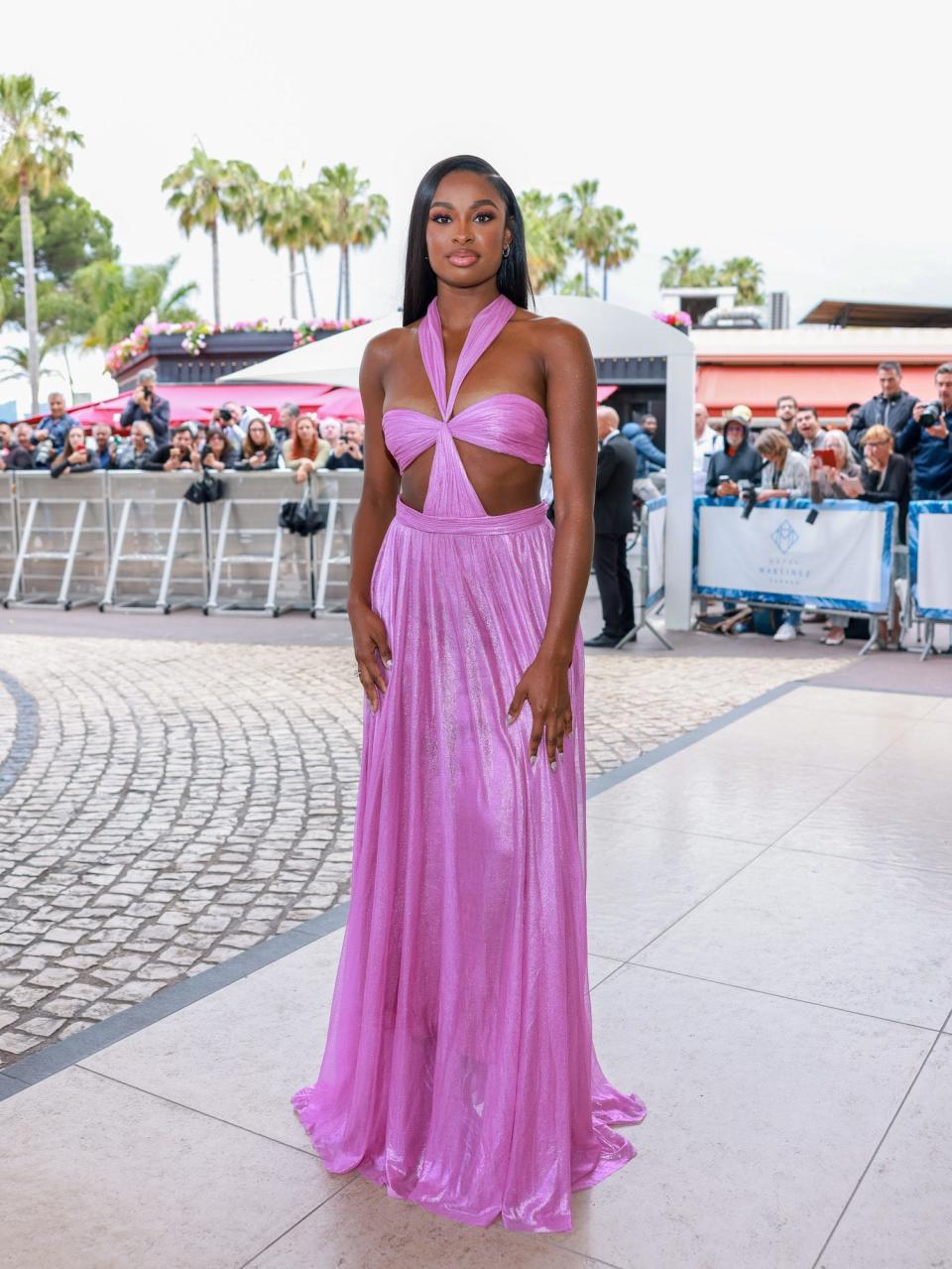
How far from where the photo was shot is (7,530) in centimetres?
1438

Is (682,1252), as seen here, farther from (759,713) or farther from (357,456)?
(357,456)

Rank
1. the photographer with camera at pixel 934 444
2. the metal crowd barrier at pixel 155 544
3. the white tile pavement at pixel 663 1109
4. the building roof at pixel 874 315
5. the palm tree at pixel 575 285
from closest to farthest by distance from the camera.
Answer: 1. the white tile pavement at pixel 663 1109
2. the photographer with camera at pixel 934 444
3. the metal crowd barrier at pixel 155 544
4. the building roof at pixel 874 315
5. the palm tree at pixel 575 285

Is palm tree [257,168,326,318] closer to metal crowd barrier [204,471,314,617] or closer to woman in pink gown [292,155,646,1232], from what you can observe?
metal crowd barrier [204,471,314,617]

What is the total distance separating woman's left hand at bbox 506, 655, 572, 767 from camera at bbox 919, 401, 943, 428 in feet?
28.2

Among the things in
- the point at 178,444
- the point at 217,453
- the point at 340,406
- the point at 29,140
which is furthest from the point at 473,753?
the point at 29,140

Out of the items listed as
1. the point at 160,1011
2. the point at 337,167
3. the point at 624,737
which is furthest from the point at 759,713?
the point at 337,167

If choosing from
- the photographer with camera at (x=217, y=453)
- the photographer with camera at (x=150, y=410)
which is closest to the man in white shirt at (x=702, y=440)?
the photographer with camera at (x=217, y=453)

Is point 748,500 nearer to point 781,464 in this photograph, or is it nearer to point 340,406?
point 781,464

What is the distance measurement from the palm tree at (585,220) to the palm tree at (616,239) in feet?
0.92

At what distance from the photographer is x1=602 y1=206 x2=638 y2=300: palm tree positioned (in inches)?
2472

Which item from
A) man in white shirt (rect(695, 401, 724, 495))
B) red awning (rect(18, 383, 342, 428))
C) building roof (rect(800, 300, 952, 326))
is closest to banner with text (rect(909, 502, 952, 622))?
man in white shirt (rect(695, 401, 724, 495))

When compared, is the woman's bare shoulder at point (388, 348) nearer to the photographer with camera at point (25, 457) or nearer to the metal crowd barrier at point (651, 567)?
the metal crowd barrier at point (651, 567)

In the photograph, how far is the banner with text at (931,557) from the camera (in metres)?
9.48

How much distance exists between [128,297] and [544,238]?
18.5 meters
